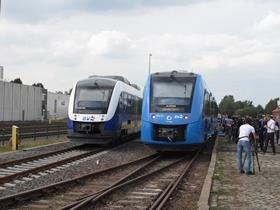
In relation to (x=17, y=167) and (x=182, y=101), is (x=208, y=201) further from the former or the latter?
(x=182, y=101)

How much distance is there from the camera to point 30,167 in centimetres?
1394

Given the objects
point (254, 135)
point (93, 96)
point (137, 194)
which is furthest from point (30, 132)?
point (137, 194)

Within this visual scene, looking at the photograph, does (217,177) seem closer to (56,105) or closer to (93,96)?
(93,96)

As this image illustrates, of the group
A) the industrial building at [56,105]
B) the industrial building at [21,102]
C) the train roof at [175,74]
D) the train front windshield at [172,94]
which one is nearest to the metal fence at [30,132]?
the train front windshield at [172,94]

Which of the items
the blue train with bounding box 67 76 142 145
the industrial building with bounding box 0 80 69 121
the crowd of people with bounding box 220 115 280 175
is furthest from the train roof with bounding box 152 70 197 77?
the industrial building with bounding box 0 80 69 121

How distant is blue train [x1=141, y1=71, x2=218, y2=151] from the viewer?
56.4 feet

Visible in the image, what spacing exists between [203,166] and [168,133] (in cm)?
196

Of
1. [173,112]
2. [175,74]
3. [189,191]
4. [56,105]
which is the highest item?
[175,74]

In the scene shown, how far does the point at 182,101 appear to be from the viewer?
1766 centimetres

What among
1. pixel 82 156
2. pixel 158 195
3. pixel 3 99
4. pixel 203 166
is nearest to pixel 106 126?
pixel 82 156

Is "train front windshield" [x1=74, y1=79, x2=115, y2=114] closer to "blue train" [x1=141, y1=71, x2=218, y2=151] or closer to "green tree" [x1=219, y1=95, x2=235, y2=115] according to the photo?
"blue train" [x1=141, y1=71, x2=218, y2=151]

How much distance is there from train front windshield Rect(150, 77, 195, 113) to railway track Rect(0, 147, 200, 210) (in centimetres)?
425

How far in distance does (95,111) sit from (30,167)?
6895 mm

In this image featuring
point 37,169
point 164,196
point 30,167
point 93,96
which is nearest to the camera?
point 164,196
